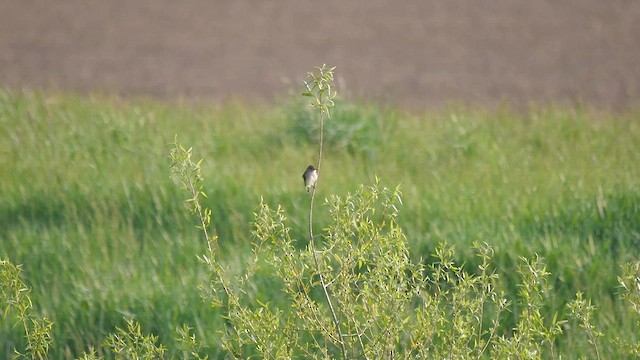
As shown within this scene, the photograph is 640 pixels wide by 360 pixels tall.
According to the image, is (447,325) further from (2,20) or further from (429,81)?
(2,20)

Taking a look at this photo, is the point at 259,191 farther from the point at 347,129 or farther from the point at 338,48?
the point at 338,48

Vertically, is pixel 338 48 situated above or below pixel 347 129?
below

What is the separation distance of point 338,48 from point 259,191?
573cm

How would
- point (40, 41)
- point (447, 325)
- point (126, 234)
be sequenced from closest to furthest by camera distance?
point (447, 325)
point (126, 234)
point (40, 41)

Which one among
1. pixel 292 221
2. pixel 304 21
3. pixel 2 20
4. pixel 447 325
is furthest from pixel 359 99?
pixel 2 20

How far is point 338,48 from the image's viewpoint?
11.6 metres

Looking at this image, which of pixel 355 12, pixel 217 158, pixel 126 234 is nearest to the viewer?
pixel 126 234

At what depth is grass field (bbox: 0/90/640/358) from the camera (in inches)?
199

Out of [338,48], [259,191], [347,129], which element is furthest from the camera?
[338,48]

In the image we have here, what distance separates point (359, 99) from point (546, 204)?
2.60m

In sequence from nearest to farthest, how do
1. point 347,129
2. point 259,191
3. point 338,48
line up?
1. point 259,191
2. point 347,129
3. point 338,48

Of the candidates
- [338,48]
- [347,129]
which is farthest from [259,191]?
[338,48]

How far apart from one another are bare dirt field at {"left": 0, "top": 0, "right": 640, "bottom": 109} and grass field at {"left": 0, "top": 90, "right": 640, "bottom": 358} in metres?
1.69

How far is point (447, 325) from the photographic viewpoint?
4.88 m
